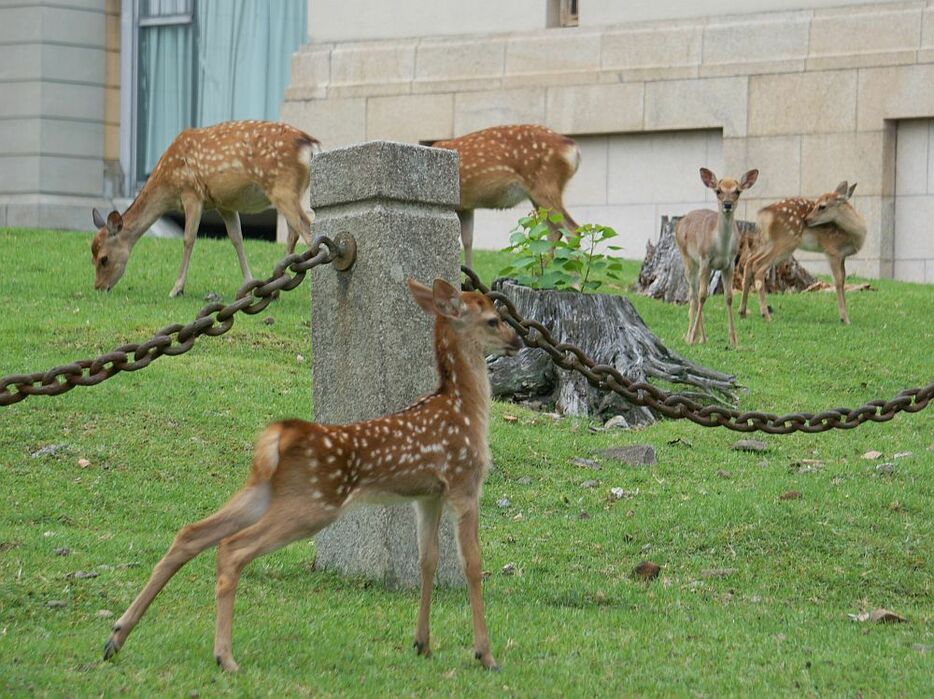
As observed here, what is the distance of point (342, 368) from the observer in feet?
23.3

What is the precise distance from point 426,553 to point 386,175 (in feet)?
5.59

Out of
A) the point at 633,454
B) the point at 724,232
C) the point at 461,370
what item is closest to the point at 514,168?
the point at 724,232

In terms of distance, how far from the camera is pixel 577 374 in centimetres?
1168

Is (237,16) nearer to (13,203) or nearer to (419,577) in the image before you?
(13,203)

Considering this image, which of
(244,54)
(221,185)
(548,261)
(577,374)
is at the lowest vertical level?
(577,374)

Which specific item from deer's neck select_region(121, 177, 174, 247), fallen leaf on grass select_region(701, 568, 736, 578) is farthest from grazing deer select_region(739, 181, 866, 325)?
fallen leaf on grass select_region(701, 568, 736, 578)

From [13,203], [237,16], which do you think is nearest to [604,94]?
[237,16]

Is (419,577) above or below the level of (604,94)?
below

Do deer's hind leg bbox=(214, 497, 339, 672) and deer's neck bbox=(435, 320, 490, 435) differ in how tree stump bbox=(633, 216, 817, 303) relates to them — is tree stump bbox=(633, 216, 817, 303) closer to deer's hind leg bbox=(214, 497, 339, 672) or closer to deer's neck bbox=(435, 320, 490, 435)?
deer's neck bbox=(435, 320, 490, 435)

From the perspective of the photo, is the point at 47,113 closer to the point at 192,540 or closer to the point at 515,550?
the point at 515,550

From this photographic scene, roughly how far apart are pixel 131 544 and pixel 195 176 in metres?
8.28

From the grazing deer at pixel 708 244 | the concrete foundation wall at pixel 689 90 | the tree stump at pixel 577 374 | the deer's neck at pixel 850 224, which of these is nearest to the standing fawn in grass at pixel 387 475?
the tree stump at pixel 577 374

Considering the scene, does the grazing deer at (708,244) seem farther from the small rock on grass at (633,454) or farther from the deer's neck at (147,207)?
the deer's neck at (147,207)

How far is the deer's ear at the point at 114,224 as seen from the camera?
15.1m
